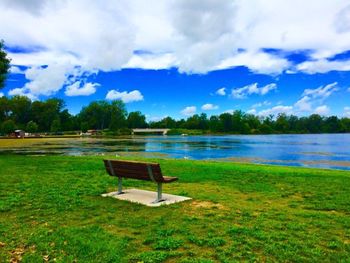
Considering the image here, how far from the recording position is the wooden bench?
26.9 ft

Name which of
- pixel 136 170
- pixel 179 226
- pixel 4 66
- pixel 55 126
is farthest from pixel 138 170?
pixel 55 126

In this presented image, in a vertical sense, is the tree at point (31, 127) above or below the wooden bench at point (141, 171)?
above

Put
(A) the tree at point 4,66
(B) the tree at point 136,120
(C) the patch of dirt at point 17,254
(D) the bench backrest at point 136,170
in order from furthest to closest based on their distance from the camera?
(B) the tree at point 136,120, (A) the tree at point 4,66, (D) the bench backrest at point 136,170, (C) the patch of dirt at point 17,254

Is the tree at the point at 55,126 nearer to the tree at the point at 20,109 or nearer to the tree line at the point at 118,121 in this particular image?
the tree line at the point at 118,121

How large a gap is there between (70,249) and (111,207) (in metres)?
2.77

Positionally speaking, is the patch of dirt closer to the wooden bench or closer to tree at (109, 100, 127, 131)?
the wooden bench

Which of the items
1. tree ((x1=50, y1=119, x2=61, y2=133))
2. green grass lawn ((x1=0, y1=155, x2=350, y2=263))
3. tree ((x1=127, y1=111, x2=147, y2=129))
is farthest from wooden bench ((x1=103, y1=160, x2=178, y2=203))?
tree ((x1=127, y1=111, x2=147, y2=129))

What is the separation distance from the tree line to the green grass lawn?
126 m

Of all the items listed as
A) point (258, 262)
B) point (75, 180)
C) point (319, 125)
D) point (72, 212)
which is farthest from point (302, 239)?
point (319, 125)

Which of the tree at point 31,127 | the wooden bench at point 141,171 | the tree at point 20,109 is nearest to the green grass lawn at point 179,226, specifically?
the wooden bench at point 141,171

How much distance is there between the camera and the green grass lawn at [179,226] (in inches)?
196

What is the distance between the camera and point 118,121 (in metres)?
163

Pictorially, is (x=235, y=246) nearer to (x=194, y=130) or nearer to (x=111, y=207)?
(x=111, y=207)

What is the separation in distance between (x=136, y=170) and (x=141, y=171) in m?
0.22
